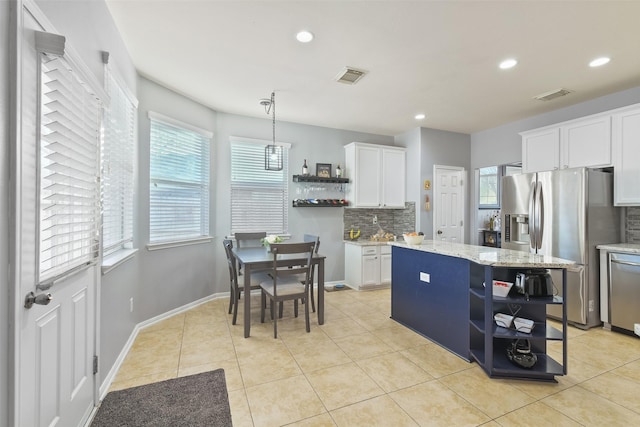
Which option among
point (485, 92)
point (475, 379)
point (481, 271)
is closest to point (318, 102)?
point (485, 92)

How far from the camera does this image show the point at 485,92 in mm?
3596

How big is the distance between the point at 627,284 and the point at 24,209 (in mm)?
4862

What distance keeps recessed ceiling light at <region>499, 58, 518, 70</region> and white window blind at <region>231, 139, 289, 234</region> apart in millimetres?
3050

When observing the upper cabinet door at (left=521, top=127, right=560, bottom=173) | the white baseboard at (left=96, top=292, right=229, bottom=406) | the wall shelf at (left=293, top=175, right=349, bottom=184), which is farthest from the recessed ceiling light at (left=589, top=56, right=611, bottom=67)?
the white baseboard at (left=96, top=292, right=229, bottom=406)

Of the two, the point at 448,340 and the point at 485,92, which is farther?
the point at 485,92

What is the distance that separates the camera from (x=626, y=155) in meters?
3.21

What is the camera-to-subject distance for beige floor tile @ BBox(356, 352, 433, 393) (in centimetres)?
223

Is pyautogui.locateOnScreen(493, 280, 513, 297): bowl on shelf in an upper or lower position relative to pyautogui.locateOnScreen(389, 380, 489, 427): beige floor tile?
upper

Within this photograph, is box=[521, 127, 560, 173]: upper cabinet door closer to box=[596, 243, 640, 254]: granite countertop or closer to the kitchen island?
box=[596, 243, 640, 254]: granite countertop

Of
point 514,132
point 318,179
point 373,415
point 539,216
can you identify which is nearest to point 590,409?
point 373,415

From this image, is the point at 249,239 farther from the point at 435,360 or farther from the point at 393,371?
the point at 435,360

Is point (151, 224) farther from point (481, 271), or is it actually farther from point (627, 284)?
point (627, 284)

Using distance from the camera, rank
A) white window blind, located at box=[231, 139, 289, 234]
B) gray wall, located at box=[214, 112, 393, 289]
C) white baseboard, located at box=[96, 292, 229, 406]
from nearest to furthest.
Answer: white baseboard, located at box=[96, 292, 229, 406]
gray wall, located at box=[214, 112, 393, 289]
white window blind, located at box=[231, 139, 289, 234]

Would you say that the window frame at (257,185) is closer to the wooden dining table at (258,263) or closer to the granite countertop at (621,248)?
the wooden dining table at (258,263)
